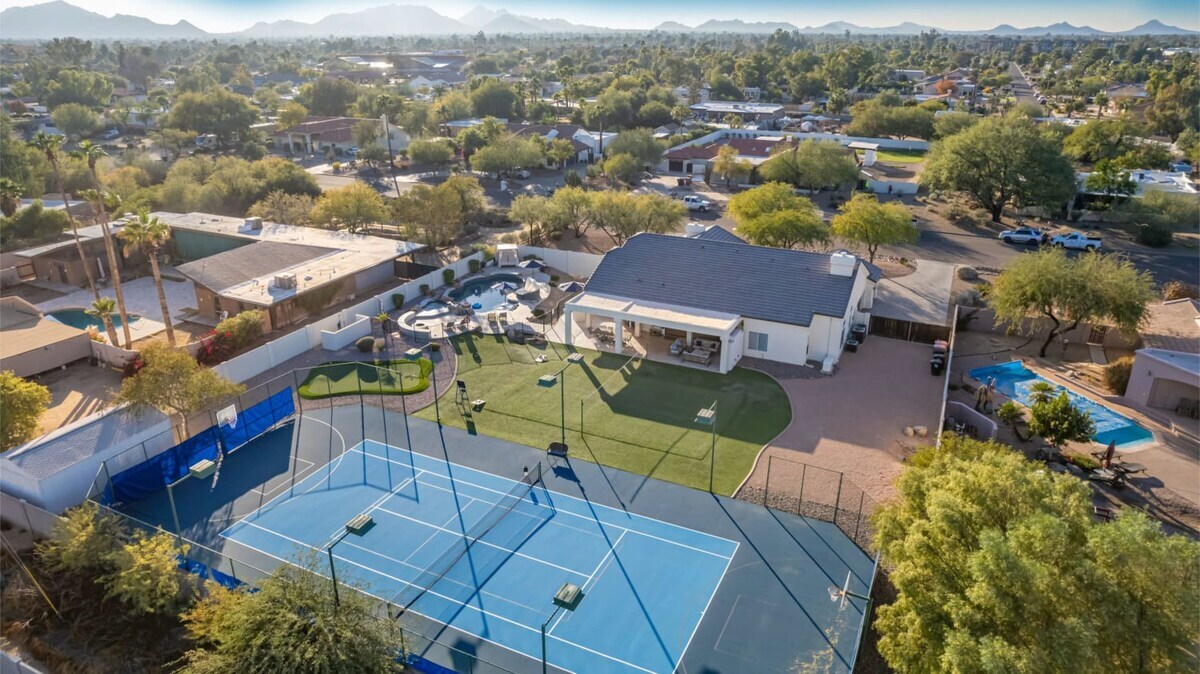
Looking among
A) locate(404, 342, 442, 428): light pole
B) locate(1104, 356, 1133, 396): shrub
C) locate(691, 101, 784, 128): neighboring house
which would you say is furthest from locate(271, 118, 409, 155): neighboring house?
locate(1104, 356, 1133, 396): shrub

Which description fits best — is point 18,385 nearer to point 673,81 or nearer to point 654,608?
point 654,608

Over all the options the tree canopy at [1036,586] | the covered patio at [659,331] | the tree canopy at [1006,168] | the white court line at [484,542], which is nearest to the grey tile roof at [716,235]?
the covered patio at [659,331]

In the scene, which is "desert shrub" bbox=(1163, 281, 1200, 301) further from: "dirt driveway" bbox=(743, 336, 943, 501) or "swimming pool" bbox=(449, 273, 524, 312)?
"swimming pool" bbox=(449, 273, 524, 312)

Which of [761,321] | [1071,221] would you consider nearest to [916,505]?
[761,321]

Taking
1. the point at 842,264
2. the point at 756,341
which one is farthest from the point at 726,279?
the point at 842,264

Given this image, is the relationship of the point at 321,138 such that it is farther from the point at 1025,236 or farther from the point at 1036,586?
the point at 1036,586
